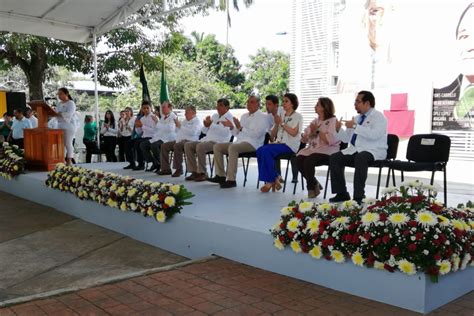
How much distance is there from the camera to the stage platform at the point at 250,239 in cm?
288

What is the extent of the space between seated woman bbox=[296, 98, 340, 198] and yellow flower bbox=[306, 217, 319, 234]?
1604mm

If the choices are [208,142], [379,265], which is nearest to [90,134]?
[208,142]

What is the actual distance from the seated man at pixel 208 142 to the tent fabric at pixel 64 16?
3.15m

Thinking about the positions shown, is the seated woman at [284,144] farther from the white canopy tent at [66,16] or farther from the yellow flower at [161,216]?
the white canopy tent at [66,16]

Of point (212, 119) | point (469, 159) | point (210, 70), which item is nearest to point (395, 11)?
point (469, 159)

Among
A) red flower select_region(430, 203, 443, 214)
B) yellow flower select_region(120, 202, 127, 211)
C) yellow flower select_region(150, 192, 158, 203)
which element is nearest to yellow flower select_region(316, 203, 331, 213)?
red flower select_region(430, 203, 443, 214)

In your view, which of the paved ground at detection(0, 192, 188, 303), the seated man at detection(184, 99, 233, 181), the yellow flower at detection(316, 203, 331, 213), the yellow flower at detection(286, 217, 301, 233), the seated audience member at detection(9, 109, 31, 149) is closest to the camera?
the yellow flower at detection(286, 217, 301, 233)

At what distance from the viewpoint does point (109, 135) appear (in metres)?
9.99

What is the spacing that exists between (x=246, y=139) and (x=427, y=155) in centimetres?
219

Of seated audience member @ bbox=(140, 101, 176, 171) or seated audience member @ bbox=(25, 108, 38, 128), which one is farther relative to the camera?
seated audience member @ bbox=(25, 108, 38, 128)

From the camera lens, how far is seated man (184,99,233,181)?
6.39m

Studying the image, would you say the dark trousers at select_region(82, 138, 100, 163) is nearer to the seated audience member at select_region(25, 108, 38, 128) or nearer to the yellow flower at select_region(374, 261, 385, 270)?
the seated audience member at select_region(25, 108, 38, 128)

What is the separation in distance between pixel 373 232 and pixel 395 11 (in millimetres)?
10330

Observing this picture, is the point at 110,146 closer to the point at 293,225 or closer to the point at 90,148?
the point at 90,148
